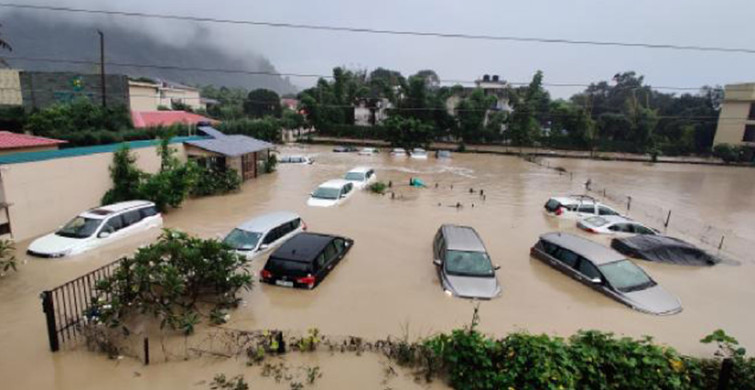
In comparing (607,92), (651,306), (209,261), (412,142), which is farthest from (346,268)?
(607,92)

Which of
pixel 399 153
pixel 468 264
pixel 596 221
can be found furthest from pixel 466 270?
pixel 399 153

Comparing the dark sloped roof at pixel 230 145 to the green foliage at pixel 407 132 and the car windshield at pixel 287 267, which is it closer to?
the car windshield at pixel 287 267

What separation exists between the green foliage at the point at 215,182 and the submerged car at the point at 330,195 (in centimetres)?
505

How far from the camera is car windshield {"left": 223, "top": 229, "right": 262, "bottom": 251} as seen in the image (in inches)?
469

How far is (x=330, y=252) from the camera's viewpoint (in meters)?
11.7

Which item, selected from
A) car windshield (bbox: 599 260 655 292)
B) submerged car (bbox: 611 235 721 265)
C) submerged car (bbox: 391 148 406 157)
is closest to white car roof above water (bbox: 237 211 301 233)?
car windshield (bbox: 599 260 655 292)

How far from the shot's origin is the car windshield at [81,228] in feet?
40.6

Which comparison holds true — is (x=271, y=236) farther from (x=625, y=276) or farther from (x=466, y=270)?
(x=625, y=276)

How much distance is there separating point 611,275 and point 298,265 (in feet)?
27.1

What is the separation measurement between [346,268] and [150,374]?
6.29m

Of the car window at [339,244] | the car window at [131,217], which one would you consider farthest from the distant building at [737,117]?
the car window at [131,217]

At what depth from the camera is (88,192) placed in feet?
53.0

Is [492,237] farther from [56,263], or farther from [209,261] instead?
[56,263]

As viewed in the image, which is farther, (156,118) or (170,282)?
(156,118)
